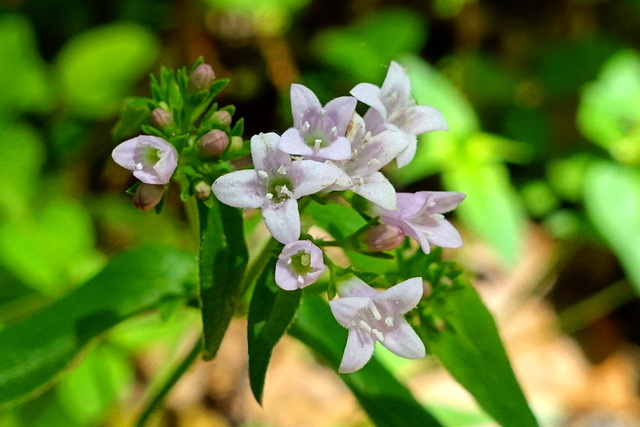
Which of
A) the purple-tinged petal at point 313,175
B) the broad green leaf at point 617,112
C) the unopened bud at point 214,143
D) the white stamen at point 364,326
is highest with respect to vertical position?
the purple-tinged petal at point 313,175

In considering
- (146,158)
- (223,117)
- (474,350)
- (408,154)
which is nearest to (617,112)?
(474,350)

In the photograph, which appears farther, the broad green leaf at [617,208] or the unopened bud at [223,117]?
the broad green leaf at [617,208]

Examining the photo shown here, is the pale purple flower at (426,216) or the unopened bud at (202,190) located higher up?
the pale purple flower at (426,216)

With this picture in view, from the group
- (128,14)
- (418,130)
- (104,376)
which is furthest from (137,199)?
(128,14)

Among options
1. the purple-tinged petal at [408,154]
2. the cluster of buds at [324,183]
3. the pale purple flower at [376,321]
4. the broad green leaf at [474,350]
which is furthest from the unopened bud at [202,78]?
the broad green leaf at [474,350]

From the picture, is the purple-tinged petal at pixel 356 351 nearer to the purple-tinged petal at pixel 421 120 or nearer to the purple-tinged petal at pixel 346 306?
the purple-tinged petal at pixel 346 306

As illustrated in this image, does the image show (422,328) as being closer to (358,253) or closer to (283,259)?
(358,253)

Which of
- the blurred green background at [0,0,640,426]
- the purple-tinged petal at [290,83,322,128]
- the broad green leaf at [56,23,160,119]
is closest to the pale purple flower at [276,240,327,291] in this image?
the purple-tinged petal at [290,83,322,128]

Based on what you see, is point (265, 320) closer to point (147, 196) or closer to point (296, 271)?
point (296, 271)
